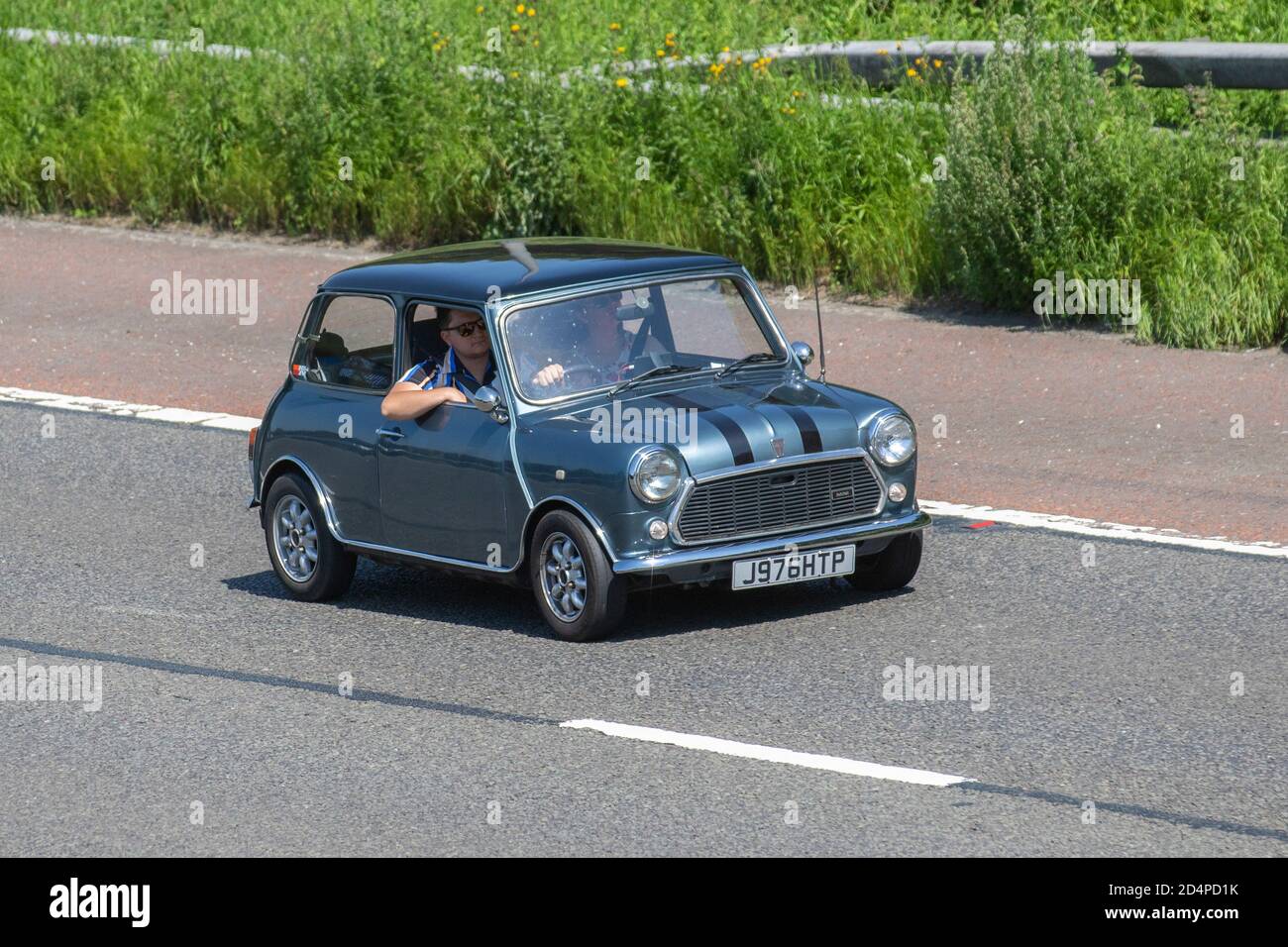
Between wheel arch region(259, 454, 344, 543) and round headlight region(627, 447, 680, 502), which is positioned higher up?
round headlight region(627, 447, 680, 502)

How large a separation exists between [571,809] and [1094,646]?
2699 mm

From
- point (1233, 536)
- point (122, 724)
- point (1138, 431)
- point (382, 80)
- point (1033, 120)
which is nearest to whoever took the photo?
point (122, 724)

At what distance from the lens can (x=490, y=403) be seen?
29.4 feet

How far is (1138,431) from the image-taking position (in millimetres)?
12508

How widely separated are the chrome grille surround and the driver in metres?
0.86

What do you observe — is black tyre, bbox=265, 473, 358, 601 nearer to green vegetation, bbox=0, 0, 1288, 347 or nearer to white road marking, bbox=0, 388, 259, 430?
white road marking, bbox=0, 388, 259, 430

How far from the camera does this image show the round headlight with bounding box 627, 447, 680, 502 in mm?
8391

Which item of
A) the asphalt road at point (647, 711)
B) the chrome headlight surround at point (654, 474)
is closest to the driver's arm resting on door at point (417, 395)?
the asphalt road at point (647, 711)

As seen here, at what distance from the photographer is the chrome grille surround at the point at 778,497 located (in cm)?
854

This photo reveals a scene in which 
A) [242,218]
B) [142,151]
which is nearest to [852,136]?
[242,218]

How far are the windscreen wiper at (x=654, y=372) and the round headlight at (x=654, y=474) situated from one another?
2.16 ft

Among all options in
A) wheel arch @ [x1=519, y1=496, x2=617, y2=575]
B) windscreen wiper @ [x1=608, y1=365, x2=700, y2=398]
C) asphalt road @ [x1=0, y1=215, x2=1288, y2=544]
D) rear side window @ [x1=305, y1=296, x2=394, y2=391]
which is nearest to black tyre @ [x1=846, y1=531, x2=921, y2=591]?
windscreen wiper @ [x1=608, y1=365, x2=700, y2=398]

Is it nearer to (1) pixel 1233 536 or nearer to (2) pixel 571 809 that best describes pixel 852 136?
(1) pixel 1233 536

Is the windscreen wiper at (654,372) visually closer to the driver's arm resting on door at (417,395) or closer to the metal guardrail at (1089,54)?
the driver's arm resting on door at (417,395)
